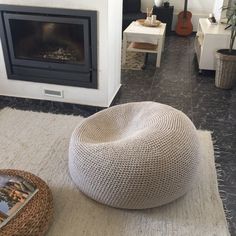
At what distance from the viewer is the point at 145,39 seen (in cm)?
389

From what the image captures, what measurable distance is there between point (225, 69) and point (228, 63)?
8 centimetres

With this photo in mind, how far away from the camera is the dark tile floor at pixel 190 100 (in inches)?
87.0

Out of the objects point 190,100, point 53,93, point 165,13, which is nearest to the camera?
point 53,93

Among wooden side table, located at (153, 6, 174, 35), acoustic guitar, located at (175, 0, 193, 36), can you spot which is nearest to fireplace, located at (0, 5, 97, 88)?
wooden side table, located at (153, 6, 174, 35)

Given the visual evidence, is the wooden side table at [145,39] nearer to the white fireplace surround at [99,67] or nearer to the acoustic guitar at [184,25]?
the white fireplace surround at [99,67]

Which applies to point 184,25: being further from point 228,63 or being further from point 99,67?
point 99,67

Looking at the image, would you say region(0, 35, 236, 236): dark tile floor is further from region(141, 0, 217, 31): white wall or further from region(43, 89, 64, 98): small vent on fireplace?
region(141, 0, 217, 31): white wall

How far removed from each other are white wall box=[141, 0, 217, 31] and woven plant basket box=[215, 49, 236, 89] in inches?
96.2

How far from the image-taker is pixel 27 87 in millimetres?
2992

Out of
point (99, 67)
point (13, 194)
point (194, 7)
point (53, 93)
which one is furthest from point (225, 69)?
point (194, 7)

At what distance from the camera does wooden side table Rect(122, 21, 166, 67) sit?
3.82 meters

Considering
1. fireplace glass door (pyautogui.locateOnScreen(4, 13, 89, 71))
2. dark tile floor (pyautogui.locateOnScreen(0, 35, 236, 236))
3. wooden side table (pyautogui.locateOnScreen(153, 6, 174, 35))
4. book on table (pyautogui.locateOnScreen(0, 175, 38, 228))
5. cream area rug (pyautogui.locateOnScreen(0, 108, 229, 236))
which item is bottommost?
dark tile floor (pyautogui.locateOnScreen(0, 35, 236, 236))

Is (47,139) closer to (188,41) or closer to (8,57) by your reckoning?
(8,57)

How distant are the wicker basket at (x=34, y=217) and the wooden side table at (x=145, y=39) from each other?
2.71 metres
